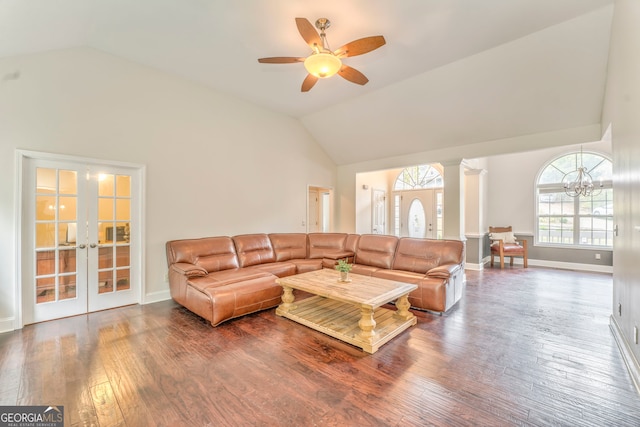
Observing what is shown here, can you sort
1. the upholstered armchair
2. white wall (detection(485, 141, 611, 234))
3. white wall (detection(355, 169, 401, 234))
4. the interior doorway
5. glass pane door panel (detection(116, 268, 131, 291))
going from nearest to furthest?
glass pane door panel (detection(116, 268, 131, 291)), the upholstered armchair, white wall (detection(485, 141, 611, 234)), white wall (detection(355, 169, 401, 234)), the interior doorway

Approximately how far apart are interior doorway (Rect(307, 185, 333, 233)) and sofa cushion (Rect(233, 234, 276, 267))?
222 centimetres

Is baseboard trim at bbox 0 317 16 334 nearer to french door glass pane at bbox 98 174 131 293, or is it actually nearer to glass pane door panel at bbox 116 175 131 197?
french door glass pane at bbox 98 174 131 293

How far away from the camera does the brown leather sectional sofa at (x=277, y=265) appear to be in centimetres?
332

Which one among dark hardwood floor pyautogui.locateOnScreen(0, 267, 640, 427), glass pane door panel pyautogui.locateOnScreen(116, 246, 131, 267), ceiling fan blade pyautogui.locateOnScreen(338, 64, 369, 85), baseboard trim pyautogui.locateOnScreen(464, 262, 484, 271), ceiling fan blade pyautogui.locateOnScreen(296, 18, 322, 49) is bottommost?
dark hardwood floor pyautogui.locateOnScreen(0, 267, 640, 427)

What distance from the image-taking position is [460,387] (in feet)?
6.59

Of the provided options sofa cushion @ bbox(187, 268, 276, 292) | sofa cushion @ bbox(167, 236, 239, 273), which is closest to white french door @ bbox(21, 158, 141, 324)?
sofa cushion @ bbox(167, 236, 239, 273)

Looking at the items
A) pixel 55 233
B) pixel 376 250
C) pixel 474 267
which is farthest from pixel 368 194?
pixel 55 233

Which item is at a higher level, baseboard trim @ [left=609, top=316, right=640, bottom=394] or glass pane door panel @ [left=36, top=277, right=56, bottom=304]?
glass pane door panel @ [left=36, top=277, right=56, bottom=304]

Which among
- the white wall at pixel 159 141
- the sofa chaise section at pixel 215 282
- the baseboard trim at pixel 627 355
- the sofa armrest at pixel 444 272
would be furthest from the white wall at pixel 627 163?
the white wall at pixel 159 141

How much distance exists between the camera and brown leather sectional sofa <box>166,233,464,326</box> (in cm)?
332

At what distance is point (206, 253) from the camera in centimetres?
421

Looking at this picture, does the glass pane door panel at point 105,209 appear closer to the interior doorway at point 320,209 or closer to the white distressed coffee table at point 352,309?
the white distressed coffee table at point 352,309

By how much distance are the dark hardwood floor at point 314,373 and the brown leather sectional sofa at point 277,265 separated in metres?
0.25

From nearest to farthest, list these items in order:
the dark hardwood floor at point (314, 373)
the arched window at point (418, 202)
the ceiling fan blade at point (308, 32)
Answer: the dark hardwood floor at point (314, 373) < the ceiling fan blade at point (308, 32) < the arched window at point (418, 202)
